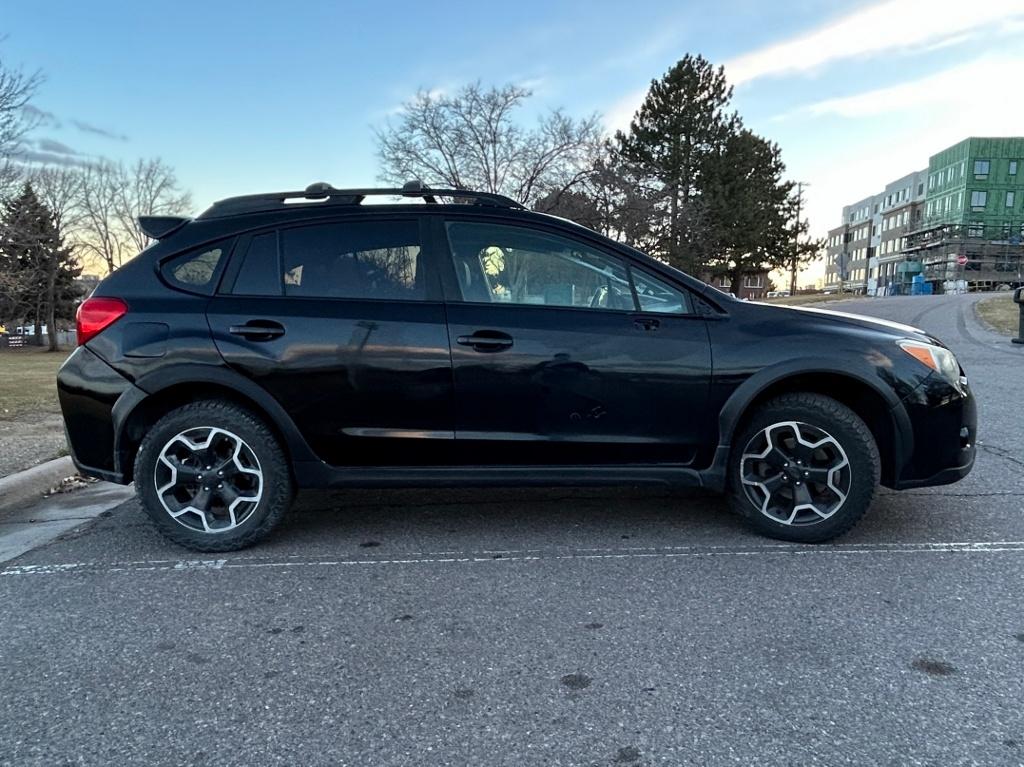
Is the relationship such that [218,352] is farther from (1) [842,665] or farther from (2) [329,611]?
(1) [842,665]

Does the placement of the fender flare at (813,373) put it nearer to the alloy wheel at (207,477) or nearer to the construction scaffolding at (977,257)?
the alloy wheel at (207,477)

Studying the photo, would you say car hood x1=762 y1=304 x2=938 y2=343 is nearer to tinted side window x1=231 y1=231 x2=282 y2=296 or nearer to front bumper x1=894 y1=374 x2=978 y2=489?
front bumper x1=894 y1=374 x2=978 y2=489

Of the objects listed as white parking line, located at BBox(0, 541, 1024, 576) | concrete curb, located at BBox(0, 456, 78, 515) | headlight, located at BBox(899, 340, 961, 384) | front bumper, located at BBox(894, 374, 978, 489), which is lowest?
white parking line, located at BBox(0, 541, 1024, 576)

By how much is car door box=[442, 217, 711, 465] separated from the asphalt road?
0.57 m

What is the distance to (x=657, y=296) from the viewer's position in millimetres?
3654

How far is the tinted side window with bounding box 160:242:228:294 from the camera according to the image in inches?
143

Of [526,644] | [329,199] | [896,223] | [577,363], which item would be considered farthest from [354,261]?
[896,223]

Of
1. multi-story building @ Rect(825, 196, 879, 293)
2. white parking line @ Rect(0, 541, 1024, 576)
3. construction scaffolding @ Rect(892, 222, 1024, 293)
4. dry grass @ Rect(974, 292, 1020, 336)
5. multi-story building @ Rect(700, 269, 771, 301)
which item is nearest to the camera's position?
white parking line @ Rect(0, 541, 1024, 576)

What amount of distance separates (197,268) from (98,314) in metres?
0.55

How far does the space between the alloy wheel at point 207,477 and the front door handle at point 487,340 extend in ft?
4.19

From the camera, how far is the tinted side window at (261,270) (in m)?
3.64

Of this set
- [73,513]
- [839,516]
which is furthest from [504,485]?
[73,513]

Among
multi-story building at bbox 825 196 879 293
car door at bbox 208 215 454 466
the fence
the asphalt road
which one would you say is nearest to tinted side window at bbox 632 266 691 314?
car door at bbox 208 215 454 466

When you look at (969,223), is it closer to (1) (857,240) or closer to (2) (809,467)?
(1) (857,240)
